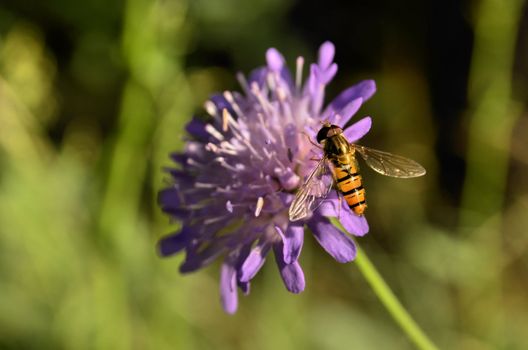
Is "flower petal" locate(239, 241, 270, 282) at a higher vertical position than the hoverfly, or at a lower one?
lower

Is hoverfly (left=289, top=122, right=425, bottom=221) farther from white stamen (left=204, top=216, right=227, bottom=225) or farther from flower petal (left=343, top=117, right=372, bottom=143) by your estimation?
white stamen (left=204, top=216, right=227, bottom=225)

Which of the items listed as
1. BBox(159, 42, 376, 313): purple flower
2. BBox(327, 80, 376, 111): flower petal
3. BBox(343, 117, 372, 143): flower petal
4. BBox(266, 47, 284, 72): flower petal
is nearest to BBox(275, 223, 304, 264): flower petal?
BBox(159, 42, 376, 313): purple flower

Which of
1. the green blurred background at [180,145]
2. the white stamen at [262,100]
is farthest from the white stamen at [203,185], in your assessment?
the green blurred background at [180,145]

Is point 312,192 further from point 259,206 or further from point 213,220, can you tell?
point 213,220

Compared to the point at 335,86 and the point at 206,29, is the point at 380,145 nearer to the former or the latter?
the point at 335,86

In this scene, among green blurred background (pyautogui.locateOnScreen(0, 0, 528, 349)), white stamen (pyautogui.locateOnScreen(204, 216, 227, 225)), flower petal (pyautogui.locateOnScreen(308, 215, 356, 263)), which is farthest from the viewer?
green blurred background (pyautogui.locateOnScreen(0, 0, 528, 349))

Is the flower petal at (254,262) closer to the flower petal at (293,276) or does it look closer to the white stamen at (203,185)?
the flower petal at (293,276)

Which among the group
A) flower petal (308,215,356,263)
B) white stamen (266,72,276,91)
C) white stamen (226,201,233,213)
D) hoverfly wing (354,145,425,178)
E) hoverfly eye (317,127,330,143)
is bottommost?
flower petal (308,215,356,263)
